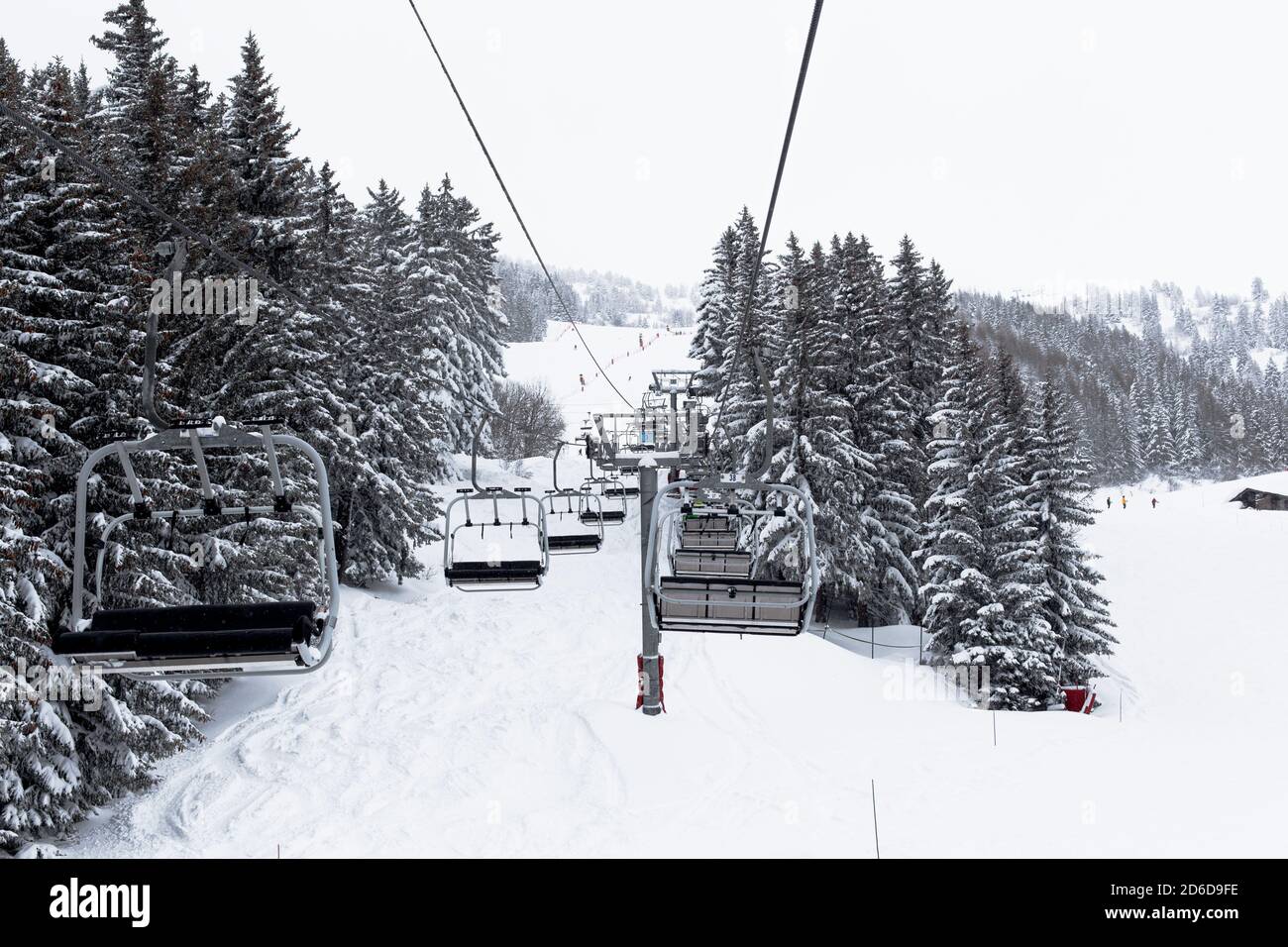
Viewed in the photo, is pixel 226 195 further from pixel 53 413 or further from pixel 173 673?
pixel 173 673

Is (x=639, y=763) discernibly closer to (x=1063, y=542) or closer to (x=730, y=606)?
(x=730, y=606)

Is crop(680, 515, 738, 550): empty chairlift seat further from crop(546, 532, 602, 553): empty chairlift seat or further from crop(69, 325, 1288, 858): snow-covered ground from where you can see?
crop(69, 325, 1288, 858): snow-covered ground

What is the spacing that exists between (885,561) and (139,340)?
81.2ft

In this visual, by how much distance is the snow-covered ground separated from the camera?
1145 centimetres

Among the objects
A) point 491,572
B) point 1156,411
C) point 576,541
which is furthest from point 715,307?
point 1156,411

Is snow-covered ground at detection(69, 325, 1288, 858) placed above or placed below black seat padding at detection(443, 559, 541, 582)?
below

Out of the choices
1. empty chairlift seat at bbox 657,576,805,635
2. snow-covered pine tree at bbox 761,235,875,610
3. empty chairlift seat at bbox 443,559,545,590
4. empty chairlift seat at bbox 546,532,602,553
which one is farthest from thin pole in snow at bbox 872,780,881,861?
snow-covered pine tree at bbox 761,235,875,610

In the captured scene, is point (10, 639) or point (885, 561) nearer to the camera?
point (10, 639)

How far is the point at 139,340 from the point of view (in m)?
12.7

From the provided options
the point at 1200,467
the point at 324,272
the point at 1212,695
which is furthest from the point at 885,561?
the point at 1200,467

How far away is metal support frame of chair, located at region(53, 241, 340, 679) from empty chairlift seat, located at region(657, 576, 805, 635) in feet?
9.91

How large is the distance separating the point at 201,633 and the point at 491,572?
19.5ft

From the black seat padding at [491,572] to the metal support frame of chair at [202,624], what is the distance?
5.06 metres
